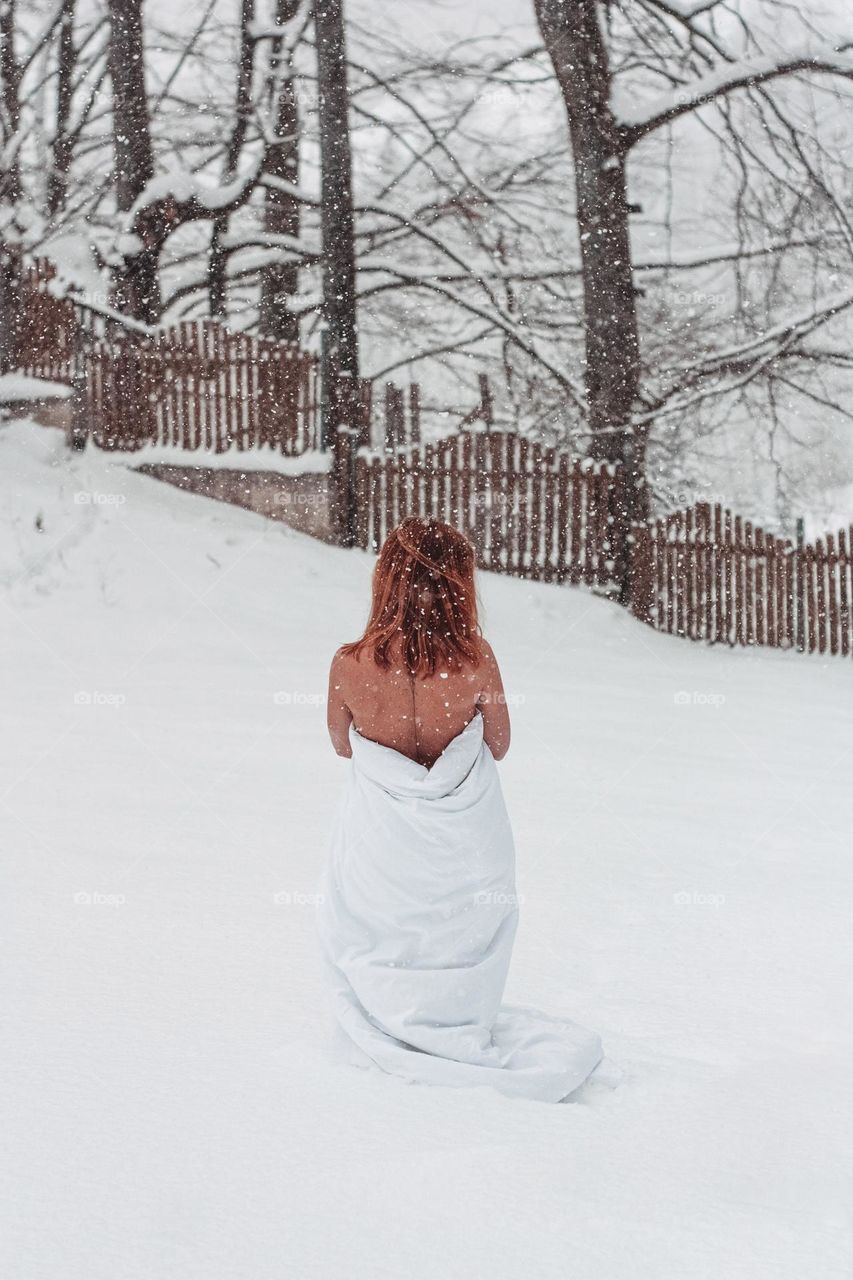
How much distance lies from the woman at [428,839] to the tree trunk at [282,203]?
551 inches

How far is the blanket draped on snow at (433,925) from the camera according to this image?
2.90m

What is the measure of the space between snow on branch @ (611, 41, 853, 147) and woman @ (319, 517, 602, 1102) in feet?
35.8

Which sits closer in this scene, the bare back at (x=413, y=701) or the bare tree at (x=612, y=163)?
the bare back at (x=413, y=701)

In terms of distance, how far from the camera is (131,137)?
46.0 feet

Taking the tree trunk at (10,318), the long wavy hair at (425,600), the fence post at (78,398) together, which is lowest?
the long wavy hair at (425,600)

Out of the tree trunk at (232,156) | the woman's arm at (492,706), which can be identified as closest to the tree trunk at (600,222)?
the tree trunk at (232,156)

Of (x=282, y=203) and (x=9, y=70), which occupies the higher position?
(x=9, y=70)

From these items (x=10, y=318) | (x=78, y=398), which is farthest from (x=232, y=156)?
(x=78, y=398)

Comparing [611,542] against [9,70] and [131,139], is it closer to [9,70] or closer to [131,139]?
[131,139]

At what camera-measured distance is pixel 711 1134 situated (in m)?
2.64

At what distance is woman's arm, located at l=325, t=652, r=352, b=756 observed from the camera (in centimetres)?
303

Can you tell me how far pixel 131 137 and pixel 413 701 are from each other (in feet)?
42.9

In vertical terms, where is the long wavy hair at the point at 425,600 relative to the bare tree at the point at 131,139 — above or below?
below

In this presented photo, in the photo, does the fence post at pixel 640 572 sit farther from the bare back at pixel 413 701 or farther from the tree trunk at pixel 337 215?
the bare back at pixel 413 701
